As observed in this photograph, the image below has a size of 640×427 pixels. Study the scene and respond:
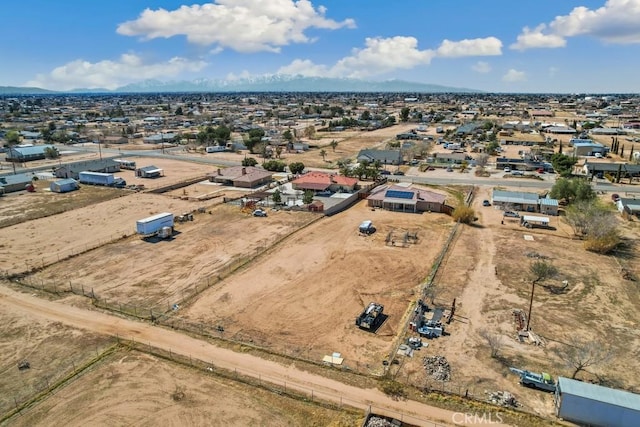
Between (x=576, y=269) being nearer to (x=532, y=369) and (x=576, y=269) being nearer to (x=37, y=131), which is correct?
(x=532, y=369)

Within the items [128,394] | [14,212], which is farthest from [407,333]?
[14,212]

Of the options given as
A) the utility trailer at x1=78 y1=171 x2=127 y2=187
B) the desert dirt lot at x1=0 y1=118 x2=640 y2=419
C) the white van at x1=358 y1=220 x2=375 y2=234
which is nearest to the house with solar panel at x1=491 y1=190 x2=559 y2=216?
the desert dirt lot at x1=0 y1=118 x2=640 y2=419

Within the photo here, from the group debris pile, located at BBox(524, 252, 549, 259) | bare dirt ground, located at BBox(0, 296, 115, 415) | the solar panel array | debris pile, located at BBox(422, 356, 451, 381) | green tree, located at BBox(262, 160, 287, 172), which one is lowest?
debris pile, located at BBox(422, 356, 451, 381)

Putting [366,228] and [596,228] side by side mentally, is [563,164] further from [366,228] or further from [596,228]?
[366,228]

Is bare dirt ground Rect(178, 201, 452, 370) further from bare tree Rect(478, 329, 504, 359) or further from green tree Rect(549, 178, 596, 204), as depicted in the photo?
green tree Rect(549, 178, 596, 204)

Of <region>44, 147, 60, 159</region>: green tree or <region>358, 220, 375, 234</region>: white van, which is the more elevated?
<region>44, 147, 60, 159</region>: green tree
